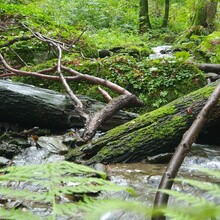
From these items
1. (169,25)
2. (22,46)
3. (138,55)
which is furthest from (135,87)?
(169,25)

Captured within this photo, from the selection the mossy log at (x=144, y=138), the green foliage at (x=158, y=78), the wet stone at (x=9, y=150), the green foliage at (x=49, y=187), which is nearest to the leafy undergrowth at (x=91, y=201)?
the green foliage at (x=49, y=187)

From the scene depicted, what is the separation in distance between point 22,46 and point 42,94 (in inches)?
152

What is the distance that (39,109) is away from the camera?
528 centimetres

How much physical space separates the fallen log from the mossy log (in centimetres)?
122

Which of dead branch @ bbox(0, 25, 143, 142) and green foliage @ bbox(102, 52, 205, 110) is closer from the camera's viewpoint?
dead branch @ bbox(0, 25, 143, 142)

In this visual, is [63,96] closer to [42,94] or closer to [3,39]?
[42,94]

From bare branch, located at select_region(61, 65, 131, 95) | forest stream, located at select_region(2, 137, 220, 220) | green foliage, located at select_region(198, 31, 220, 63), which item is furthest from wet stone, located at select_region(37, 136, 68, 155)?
green foliage, located at select_region(198, 31, 220, 63)

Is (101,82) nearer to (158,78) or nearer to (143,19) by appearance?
(158,78)

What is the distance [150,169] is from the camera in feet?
13.0

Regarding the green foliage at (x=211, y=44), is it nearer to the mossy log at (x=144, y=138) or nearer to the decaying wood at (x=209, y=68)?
the decaying wood at (x=209, y=68)

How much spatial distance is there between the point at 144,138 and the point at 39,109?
2.03m

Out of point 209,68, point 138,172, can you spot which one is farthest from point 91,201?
point 209,68

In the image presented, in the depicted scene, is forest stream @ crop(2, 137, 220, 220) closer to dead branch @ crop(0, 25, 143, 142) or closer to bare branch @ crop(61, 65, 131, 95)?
dead branch @ crop(0, 25, 143, 142)

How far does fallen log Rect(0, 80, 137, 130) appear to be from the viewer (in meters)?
5.14
